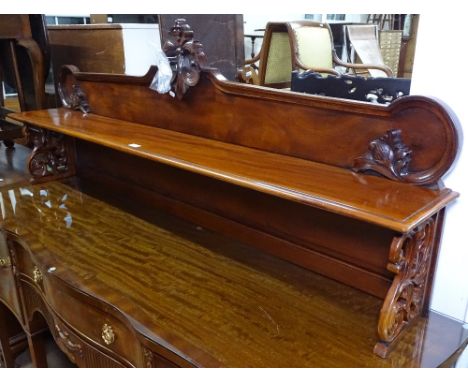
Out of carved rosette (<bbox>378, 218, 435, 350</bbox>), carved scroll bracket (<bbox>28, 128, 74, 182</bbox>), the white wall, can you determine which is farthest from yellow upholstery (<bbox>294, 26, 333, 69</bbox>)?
carved rosette (<bbox>378, 218, 435, 350</bbox>)

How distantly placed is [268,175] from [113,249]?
46 cm

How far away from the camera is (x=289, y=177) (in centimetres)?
83

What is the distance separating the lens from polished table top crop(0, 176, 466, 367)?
739mm

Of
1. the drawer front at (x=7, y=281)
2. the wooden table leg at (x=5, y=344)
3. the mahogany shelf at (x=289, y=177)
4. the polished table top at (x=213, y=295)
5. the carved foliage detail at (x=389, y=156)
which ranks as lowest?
the wooden table leg at (x=5, y=344)

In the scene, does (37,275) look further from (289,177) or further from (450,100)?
(450,100)

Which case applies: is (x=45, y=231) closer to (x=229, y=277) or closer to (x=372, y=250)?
(x=229, y=277)

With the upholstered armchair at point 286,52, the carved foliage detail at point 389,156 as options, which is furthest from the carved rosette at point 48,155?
the carved foliage detail at point 389,156

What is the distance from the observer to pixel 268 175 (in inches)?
33.1

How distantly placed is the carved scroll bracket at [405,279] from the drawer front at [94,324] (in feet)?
1.39

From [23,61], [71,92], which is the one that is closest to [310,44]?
[71,92]

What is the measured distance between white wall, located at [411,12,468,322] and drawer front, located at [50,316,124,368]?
0.63m

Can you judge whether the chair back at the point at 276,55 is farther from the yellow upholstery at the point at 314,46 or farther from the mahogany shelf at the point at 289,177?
the mahogany shelf at the point at 289,177

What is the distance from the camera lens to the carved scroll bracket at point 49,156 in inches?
60.7
